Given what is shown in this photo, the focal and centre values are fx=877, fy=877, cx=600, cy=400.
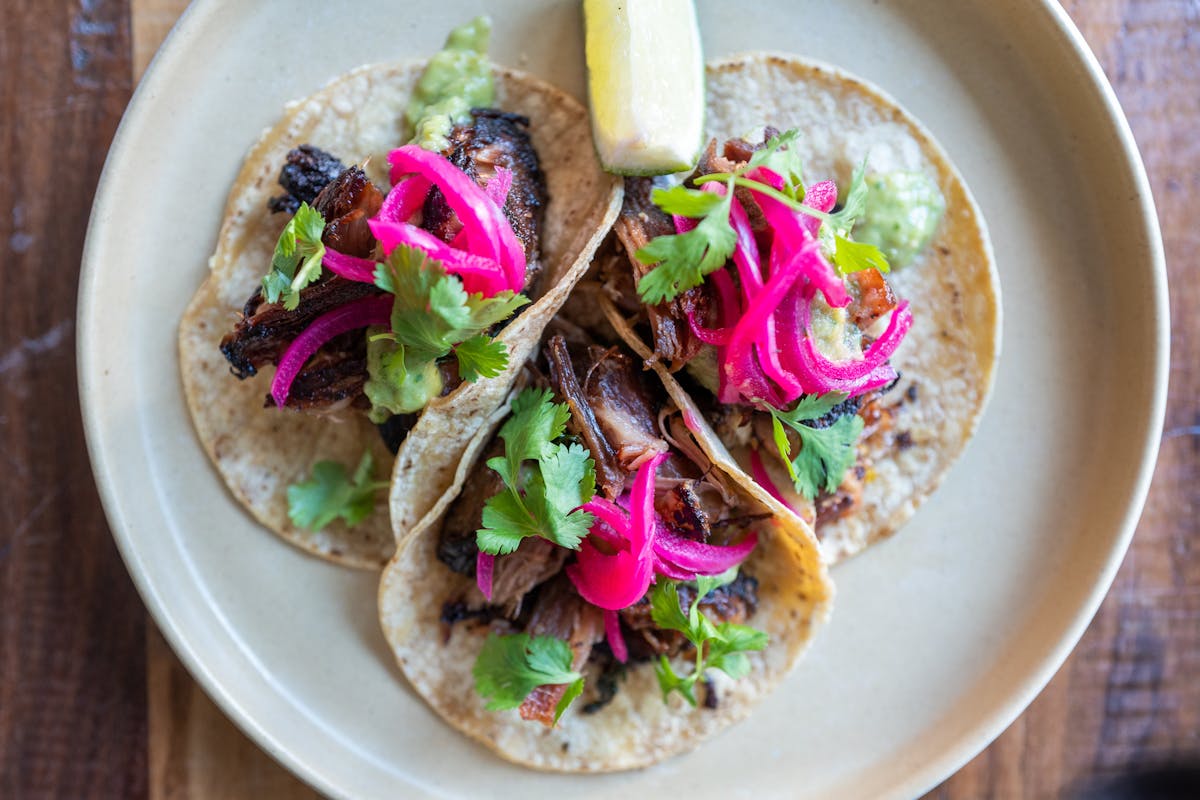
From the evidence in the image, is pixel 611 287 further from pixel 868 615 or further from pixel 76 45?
pixel 76 45

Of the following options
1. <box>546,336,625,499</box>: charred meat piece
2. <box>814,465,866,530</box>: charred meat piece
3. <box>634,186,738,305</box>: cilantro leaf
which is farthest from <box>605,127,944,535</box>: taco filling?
<box>546,336,625,499</box>: charred meat piece

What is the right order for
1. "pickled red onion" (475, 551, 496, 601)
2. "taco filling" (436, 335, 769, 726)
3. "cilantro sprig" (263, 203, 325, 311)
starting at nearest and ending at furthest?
"cilantro sprig" (263, 203, 325, 311)
"taco filling" (436, 335, 769, 726)
"pickled red onion" (475, 551, 496, 601)

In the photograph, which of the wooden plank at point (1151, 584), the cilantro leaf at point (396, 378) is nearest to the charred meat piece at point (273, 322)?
the cilantro leaf at point (396, 378)

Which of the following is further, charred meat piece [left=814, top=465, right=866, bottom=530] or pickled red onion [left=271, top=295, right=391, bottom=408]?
charred meat piece [left=814, top=465, right=866, bottom=530]

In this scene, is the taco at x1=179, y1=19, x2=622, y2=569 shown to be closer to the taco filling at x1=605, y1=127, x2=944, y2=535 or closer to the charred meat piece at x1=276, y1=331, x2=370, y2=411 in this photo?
the charred meat piece at x1=276, y1=331, x2=370, y2=411

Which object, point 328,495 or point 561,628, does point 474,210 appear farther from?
point 561,628

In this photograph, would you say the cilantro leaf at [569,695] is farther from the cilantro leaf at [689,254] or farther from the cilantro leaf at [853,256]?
the cilantro leaf at [853,256]
